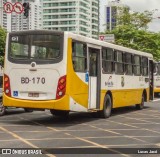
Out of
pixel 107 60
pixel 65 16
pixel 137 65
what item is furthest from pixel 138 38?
pixel 65 16

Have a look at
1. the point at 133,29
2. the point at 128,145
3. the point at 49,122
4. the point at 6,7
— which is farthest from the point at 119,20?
the point at 128,145

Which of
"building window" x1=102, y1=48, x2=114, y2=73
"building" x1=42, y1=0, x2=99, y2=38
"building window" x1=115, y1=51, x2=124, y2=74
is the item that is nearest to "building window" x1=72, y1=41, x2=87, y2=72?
"building window" x1=102, y1=48, x2=114, y2=73

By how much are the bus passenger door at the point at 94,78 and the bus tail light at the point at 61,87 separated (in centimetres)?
183

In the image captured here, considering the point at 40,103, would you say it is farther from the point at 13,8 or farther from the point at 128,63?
the point at 13,8

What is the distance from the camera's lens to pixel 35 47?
1491 cm

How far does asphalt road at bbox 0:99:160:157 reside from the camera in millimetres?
10219

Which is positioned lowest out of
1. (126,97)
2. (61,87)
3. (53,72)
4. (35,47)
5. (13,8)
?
(126,97)

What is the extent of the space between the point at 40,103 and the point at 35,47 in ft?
6.05

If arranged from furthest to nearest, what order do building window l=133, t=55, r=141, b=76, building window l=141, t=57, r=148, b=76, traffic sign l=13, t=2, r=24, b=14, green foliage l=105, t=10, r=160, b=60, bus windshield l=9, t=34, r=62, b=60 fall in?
green foliage l=105, t=10, r=160, b=60 → traffic sign l=13, t=2, r=24, b=14 → building window l=141, t=57, r=148, b=76 → building window l=133, t=55, r=141, b=76 → bus windshield l=9, t=34, r=62, b=60

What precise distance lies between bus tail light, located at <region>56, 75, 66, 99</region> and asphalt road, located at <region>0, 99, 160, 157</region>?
973 mm

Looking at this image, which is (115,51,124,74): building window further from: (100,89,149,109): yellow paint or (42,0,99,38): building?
(42,0,99,38): building

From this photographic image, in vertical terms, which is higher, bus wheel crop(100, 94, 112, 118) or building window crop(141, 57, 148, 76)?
building window crop(141, 57, 148, 76)

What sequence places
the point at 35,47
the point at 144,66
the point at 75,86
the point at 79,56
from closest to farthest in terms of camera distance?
the point at 75,86 < the point at 35,47 < the point at 79,56 < the point at 144,66

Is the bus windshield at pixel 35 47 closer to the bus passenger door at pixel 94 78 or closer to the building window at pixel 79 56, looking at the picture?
the building window at pixel 79 56
